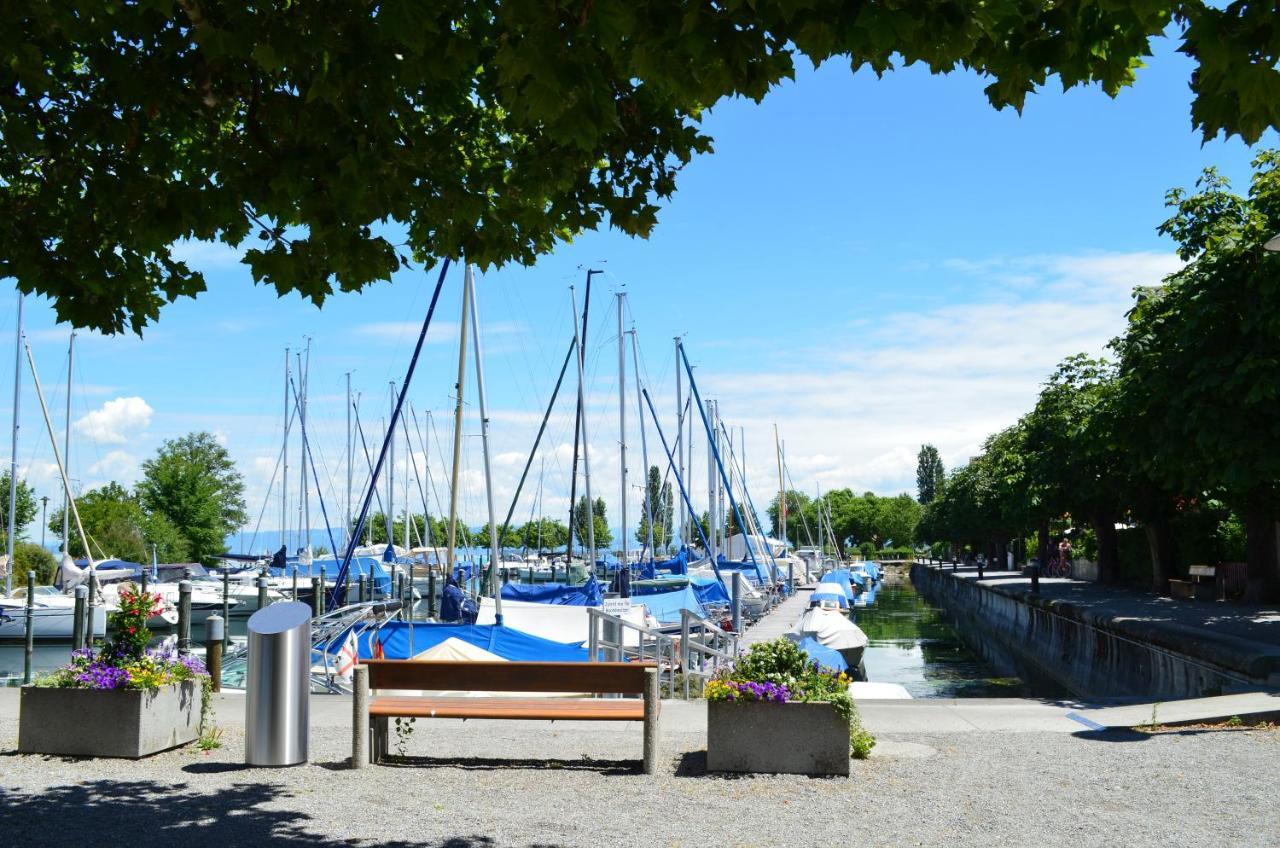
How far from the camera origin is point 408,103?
8.38 meters

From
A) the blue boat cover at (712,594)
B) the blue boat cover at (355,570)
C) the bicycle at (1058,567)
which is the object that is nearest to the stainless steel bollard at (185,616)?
the blue boat cover at (712,594)

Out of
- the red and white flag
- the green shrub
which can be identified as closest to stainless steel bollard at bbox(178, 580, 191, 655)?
the red and white flag

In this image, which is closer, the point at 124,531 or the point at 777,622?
the point at 777,622

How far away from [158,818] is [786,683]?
4.79 metres

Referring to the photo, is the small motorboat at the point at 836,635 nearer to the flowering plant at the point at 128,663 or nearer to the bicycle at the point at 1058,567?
the flowering plant at the point at 128,663

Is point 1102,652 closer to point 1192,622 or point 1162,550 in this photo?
point 1192,622

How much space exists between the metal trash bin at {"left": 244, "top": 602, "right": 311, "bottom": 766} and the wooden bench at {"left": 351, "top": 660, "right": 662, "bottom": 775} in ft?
1.68

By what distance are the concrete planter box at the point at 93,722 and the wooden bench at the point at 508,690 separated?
1.80 metres

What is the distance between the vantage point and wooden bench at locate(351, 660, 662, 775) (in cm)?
952

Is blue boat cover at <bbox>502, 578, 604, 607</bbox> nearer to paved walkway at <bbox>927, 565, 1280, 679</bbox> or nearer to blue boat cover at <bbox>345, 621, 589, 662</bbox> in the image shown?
blue boat cover at <bbox>345, 621, 589, 662</bbox>

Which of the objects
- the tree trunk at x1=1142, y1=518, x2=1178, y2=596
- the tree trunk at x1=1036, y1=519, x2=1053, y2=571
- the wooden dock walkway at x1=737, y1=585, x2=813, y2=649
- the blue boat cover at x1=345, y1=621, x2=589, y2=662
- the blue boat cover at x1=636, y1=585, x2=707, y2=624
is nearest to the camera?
the blue boat cover at x1=345, y1=621, x2=589, y2=662

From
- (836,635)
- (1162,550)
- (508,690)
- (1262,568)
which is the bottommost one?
(836,635)

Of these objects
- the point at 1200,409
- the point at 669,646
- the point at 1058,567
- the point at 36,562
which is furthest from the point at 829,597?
the point at 36,562

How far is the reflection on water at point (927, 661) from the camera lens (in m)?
31.1
